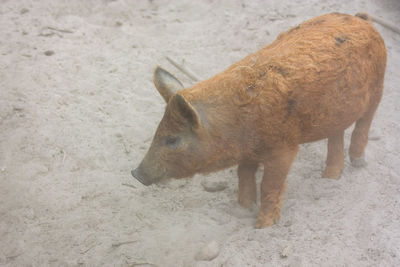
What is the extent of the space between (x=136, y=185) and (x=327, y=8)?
16.0 ft

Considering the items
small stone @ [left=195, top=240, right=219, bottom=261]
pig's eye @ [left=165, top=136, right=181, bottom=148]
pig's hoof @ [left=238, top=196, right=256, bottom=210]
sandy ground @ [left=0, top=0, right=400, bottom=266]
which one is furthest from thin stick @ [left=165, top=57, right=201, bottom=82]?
small stone @ [left=195, top=240, right=219, bottom=261]

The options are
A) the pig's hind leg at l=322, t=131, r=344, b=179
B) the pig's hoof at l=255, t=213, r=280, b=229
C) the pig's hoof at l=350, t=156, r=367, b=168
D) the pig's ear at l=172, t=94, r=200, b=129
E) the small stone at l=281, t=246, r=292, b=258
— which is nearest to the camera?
the pig's ear at l=172, t=94, r=200, b=129

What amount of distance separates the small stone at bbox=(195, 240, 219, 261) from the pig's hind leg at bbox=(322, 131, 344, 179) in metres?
1.74

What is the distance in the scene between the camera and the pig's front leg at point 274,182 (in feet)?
11.6

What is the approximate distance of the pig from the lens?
3293mm

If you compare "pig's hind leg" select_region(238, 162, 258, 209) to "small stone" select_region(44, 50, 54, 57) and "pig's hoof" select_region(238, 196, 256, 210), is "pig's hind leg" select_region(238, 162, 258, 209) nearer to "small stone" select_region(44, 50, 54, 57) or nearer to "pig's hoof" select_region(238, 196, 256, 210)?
"pig's hoof" select_region(238, 196, 256, 210)

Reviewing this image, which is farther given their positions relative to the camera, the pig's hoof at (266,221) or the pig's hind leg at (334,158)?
the pig's hind leg at (334,158)

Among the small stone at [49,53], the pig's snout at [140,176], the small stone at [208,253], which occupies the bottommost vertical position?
the small stone at [208,253]

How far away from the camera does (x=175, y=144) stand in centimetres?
343

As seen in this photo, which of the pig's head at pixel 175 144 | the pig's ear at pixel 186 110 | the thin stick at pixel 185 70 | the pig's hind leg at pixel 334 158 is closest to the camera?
the pig's ear at pixel 186 110

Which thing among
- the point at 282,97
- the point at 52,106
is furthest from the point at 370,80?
the point at 52,106

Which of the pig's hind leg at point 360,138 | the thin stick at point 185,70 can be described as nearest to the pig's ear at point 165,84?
the pig's hind leg at point 360,138

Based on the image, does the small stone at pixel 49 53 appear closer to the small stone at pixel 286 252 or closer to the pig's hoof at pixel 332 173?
the pig's hoof at pixel 332 173

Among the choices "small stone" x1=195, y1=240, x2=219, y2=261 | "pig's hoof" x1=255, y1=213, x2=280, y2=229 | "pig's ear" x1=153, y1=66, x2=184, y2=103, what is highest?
"pig's ear" x1=153, y1=66, x2=184, y2=103
